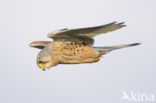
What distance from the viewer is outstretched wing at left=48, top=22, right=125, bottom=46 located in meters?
12.6

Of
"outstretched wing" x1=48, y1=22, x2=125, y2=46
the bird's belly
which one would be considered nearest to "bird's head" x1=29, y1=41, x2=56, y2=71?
the bird's belly

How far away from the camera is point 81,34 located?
13070 millimetres

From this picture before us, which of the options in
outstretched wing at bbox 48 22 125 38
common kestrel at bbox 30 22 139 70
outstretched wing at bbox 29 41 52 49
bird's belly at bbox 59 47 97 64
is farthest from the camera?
outstretched wing at bbox 29 41 52 49

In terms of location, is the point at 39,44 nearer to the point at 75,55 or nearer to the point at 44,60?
the point at 44,60

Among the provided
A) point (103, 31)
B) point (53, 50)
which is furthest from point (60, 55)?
point (103, 31)

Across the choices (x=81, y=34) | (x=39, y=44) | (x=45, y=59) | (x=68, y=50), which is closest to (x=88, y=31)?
(x=81, y=34)

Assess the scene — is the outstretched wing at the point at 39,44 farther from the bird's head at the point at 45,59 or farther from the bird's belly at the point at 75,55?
the bird's belly at the point at 75,55

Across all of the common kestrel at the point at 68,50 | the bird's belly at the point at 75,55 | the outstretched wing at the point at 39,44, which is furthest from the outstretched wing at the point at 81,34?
the outstretched wing at the point at 39,44

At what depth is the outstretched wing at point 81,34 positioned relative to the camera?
12.6m

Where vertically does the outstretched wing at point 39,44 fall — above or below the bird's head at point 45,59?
above

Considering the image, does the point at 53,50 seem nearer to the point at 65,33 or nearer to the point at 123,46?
the point at 65,33

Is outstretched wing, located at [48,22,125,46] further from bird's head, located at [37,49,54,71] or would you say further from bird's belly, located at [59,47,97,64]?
bird's head, located at [37,49,54,71]

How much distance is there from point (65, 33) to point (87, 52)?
912 mm

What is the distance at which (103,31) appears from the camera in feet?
42.2
